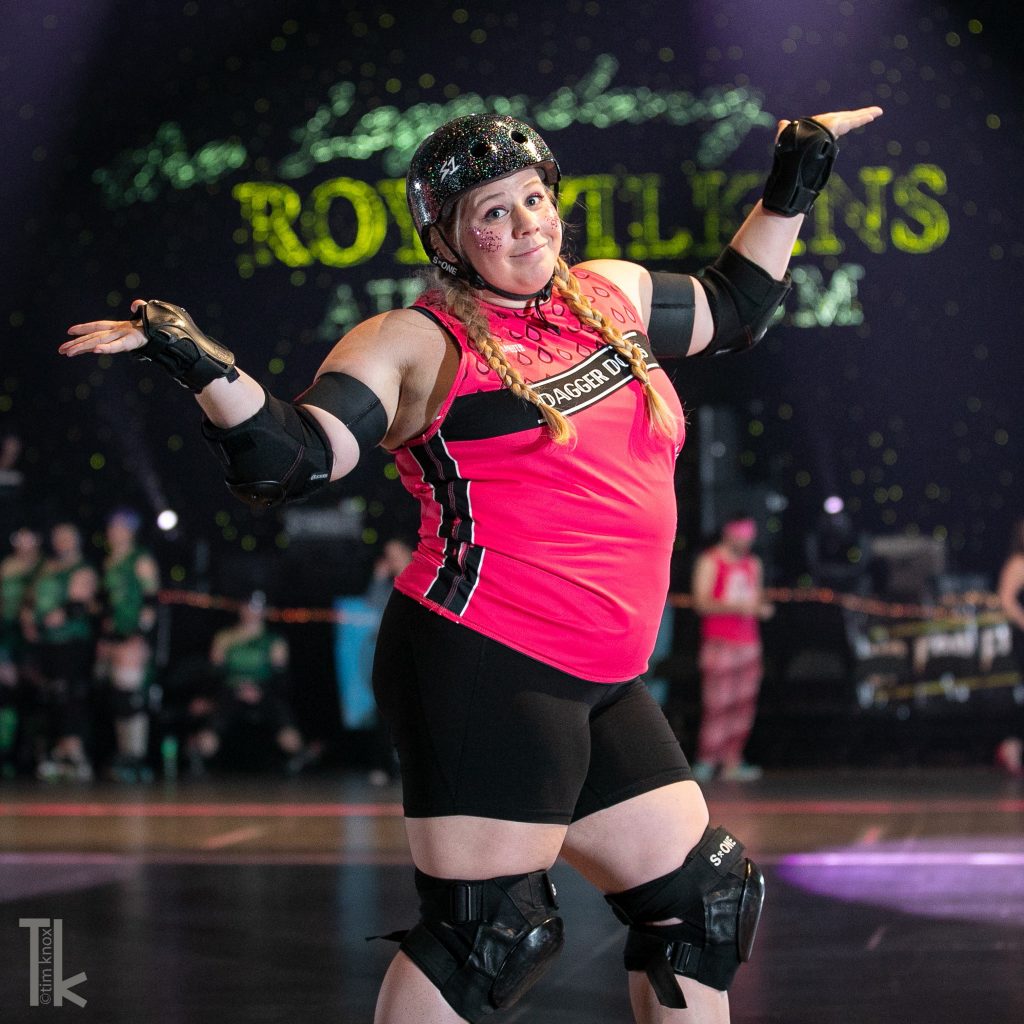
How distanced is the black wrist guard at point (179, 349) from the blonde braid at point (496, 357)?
0.35m

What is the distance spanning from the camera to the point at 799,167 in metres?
2.49

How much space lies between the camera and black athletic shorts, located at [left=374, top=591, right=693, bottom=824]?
2123 mm

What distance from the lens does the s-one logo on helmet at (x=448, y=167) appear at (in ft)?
7.38

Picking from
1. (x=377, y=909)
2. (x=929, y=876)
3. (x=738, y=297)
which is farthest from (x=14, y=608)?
(x=738, y=297)

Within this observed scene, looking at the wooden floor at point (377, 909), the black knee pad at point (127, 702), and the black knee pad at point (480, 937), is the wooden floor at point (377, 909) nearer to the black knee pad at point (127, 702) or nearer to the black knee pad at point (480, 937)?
the black knee pad at point (127, 702)

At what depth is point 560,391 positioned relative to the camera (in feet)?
7.07

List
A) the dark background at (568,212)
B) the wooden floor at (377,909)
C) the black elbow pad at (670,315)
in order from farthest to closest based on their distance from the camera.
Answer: the dark background at (568,212) < the wooden floor at (377,909) < the black elbow pad at (670,315)

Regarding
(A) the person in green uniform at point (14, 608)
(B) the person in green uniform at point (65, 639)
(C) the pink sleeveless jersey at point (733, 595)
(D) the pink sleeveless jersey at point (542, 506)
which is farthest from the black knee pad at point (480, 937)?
Answer: (A) the person in green uniform at point (14, 608)

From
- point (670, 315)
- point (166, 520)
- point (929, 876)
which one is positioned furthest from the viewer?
point (166, 520)

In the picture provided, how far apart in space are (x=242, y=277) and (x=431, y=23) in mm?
1928

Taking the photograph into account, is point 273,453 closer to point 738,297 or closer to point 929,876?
point 738,297

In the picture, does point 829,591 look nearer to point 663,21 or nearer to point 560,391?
point 663,21

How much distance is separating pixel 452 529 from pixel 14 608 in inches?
266

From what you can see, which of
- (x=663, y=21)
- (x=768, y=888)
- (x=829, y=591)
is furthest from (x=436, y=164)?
(x=663, y=21)
